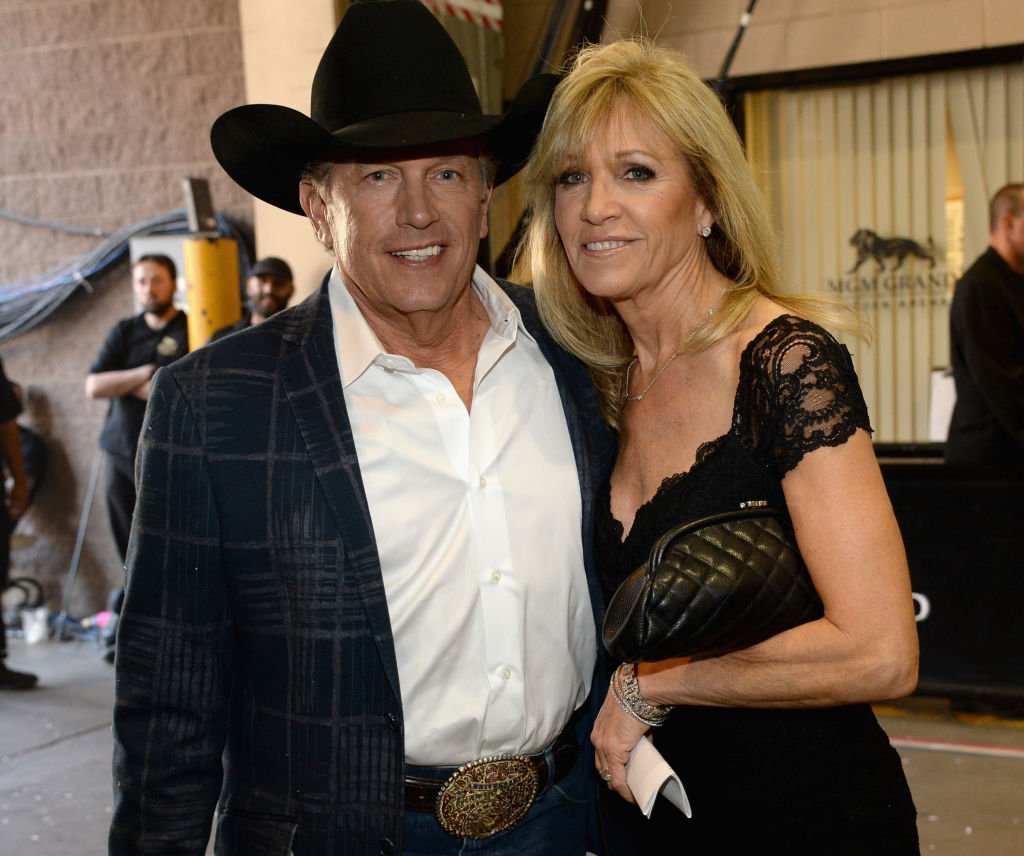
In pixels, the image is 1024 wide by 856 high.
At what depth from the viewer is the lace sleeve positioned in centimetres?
164

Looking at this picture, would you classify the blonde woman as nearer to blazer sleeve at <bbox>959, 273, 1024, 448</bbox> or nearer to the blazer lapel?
the blazer lapel

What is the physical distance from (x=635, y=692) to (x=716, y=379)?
486 mm

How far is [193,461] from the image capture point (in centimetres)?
181

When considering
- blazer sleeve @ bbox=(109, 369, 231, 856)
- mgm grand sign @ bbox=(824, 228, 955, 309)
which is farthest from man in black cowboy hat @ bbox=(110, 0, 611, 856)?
mgm grand sign @ bbox=(824, 228, 955, 309)

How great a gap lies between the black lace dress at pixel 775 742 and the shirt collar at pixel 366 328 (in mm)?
466

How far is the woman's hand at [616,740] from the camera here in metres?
1.85

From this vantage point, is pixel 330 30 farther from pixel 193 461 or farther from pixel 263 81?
pixel 193 461

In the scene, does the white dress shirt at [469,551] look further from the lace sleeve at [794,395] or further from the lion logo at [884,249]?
the lion logo at [884,249]

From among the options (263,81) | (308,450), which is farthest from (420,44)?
(263,81)

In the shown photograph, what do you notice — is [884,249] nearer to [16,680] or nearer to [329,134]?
[16,680]

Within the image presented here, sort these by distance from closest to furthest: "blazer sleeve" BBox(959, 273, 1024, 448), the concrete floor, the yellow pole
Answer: the concrete floor
"blazer sleeve" BBox(959, 273, 1024, 448)
the yellow pole

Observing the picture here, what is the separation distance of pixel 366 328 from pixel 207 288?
4179 millimetres

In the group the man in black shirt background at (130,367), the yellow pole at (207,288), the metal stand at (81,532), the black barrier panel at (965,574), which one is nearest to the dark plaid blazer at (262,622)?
the black barrier panel at (965,574)

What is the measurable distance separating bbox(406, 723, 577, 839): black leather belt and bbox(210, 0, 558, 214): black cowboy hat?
3.21ft
